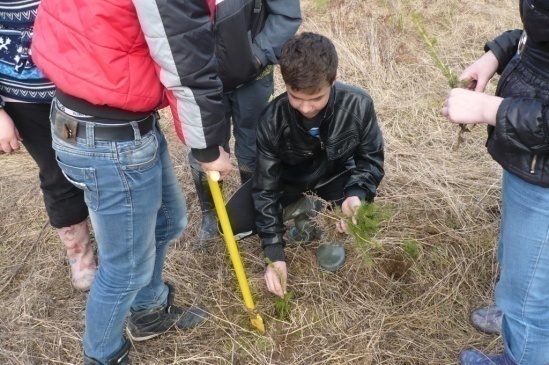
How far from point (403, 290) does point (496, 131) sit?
4.06 feet

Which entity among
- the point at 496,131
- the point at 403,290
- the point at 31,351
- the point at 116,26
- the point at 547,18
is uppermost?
the point at 547,18

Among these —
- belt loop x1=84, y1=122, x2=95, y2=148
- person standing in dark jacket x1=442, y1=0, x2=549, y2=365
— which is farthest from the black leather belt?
person standing in dark jacket x1=442, y1=0, x2=549, y2=365

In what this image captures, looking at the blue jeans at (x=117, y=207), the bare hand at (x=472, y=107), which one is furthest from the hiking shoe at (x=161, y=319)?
the bare hand at (x=472, y=107)

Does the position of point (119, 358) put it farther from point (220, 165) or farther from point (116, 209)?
point (220, 165)

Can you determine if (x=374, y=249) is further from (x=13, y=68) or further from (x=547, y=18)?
(x=13, y=68)

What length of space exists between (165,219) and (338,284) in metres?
0.96

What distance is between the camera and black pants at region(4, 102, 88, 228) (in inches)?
81.0

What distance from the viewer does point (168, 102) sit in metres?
1.69

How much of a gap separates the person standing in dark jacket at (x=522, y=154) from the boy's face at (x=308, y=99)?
1.92 ft

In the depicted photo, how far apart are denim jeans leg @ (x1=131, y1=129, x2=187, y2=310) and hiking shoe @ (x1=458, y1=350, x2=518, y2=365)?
1.26m

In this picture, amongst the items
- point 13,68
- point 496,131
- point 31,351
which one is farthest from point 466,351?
point 13,68

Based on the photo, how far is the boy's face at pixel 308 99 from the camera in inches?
83.7

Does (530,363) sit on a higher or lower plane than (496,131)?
lower

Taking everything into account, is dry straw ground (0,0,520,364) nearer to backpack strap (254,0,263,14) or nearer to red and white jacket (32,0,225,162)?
backpack strap (254,0,263,14)
